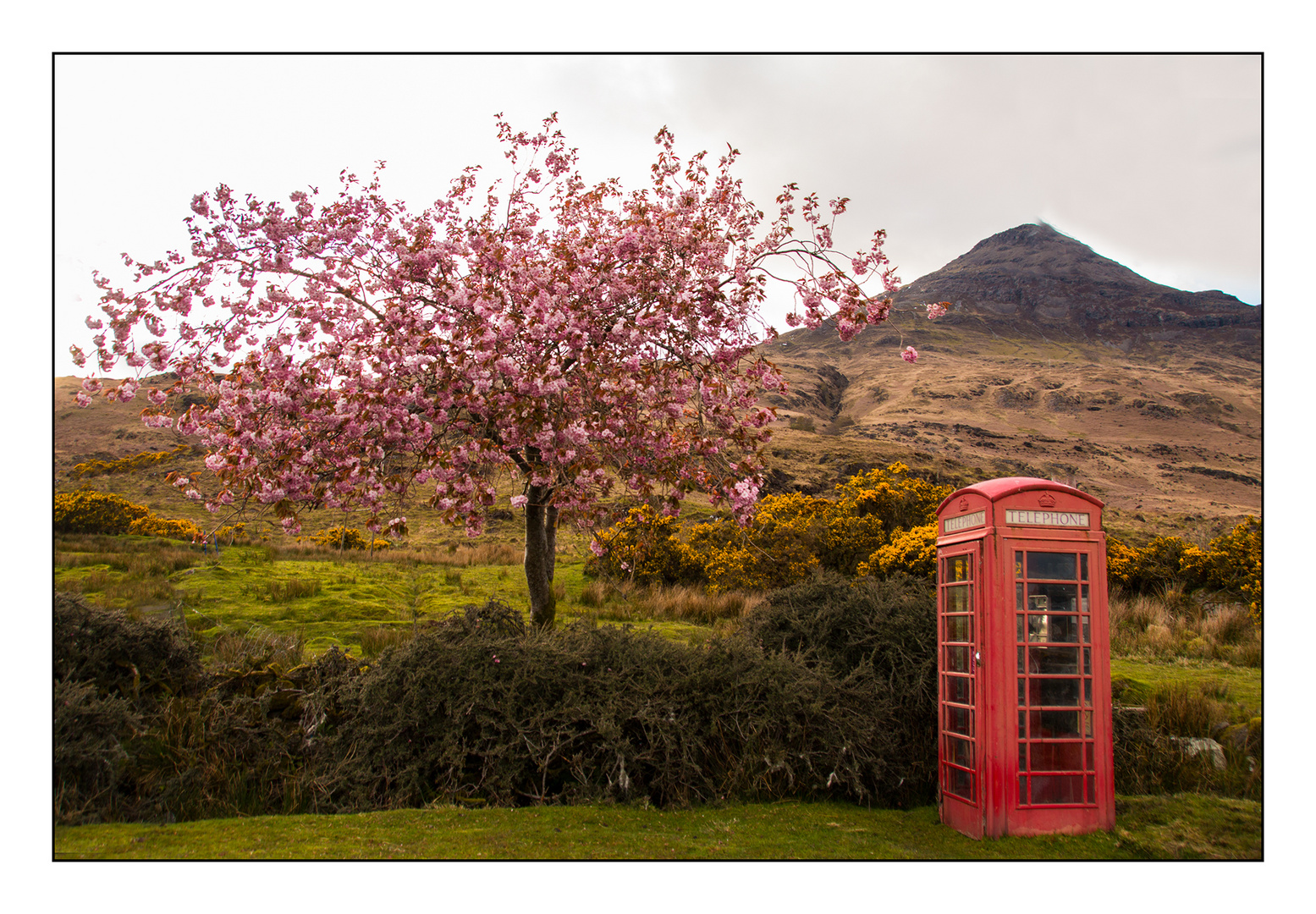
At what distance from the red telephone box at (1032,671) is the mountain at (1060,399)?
3198mm

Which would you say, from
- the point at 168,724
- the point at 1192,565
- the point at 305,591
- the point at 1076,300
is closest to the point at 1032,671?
the point at 168,724

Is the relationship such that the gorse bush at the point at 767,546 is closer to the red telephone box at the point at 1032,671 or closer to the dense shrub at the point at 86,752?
the red telephone box at the point at 1032,671

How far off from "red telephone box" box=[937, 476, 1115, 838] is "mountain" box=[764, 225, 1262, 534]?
320 centimetres

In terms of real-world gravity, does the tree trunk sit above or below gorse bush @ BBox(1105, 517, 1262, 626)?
above

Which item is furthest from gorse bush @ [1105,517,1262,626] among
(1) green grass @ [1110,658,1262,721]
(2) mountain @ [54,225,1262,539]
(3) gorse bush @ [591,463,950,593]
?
(2) mountain @ [54,225,1262,539]

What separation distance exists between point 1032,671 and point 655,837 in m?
2.90

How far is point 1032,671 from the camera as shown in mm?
5262

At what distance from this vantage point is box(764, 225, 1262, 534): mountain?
3384 cm

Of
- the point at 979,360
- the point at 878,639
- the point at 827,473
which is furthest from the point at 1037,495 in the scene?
the point at 979,360

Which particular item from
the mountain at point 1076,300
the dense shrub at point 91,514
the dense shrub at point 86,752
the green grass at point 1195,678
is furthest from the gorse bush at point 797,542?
the mountain at point 1076,300

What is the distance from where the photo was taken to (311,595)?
11516mm

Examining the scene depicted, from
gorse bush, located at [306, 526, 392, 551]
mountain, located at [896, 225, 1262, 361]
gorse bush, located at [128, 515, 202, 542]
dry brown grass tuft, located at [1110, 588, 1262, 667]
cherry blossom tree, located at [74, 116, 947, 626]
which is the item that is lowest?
dry brown grass tuft, located at [1110, 588, 1262, 667]

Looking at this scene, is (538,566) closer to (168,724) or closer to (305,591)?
(168,724)

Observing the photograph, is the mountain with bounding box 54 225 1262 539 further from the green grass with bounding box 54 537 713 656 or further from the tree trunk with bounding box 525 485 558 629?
the tree trunk with bounding box 525 485 558 629
